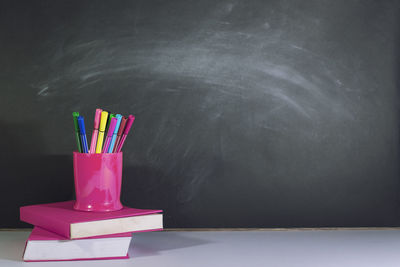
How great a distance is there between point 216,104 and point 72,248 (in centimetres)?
47

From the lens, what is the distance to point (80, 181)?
2.90ft

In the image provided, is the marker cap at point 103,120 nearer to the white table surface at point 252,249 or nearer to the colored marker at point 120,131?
the colored marker at point 120,131

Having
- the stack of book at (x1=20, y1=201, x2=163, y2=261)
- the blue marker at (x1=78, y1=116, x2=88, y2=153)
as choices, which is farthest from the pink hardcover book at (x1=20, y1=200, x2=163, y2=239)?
the blue marker at (x1=78, y1=116, x2=88, y2=153)

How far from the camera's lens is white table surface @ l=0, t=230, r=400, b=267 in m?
0.79

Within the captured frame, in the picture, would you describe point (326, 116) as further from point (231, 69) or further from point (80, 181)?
point (80, 181)

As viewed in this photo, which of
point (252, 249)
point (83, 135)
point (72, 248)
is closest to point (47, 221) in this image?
point (72, 248)

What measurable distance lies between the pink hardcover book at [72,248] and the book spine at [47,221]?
1cm

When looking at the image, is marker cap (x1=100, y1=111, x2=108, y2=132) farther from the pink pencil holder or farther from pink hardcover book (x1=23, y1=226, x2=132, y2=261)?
pink hardcover book (x1=23, y1=226, x2=132, y2=261)

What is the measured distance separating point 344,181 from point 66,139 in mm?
670

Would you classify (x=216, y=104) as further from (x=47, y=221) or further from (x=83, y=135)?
(x=47, y=221)

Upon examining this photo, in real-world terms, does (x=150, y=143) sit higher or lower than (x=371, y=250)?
higher

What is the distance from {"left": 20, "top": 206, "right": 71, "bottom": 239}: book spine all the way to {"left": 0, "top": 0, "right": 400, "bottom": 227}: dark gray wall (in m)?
0.16

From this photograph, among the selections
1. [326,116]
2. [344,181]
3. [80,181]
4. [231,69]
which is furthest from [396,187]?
[80,181]

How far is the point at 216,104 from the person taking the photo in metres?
1.07
